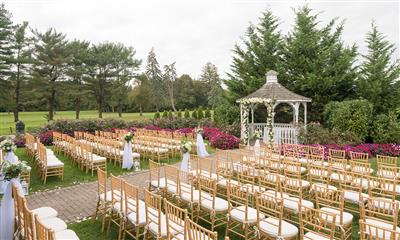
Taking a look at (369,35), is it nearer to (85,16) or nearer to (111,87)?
(85,16)

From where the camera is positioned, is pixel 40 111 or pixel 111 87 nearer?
pixel 111 87

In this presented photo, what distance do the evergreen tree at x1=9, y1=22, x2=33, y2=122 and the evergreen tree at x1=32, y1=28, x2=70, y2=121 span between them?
91cm

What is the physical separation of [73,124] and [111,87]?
25.1 metres

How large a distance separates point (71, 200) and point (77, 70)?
34073 mm

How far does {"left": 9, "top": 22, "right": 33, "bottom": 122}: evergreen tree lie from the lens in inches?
1303

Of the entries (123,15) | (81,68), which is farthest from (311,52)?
(81,68)

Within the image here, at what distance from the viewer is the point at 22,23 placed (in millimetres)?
Answer: 34094

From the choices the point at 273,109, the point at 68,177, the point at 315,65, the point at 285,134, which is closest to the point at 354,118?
the point at 285,134

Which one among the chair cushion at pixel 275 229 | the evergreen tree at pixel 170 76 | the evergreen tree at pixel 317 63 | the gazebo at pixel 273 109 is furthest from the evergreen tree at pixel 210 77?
the chair cushion at pixel 275 229

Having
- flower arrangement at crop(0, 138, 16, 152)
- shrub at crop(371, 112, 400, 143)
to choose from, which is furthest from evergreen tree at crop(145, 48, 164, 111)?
flower arrangement at crop(0, 138, 16, 152)

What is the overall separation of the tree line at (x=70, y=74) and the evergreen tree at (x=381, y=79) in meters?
31.8

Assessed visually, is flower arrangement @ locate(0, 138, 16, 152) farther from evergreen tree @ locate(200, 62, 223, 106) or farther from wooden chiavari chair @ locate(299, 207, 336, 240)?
evergreen tree @ locate(200, 62, 223, 106)

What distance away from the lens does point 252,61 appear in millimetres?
24625

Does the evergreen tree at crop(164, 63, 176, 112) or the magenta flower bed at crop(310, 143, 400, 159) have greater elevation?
the evergreen tree at crop(164, 63, 176, 112)
